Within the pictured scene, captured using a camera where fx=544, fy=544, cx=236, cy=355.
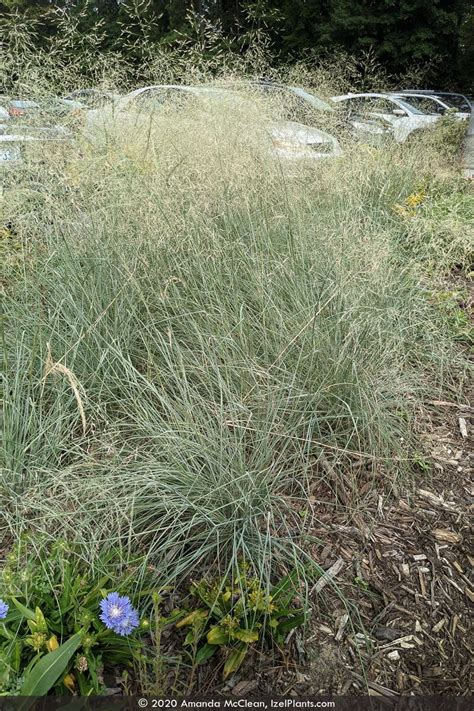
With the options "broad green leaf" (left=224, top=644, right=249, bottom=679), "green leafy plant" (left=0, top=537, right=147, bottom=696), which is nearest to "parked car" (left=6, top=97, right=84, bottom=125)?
"green leafy plant" (left=0, top=537, right=147, bottom=696)

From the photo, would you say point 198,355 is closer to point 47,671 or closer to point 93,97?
point 47,671

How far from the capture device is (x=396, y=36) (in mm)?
16766

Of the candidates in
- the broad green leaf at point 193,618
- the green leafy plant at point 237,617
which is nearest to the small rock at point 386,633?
the green leafy plant at point 237,617

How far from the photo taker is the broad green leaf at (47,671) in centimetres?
113

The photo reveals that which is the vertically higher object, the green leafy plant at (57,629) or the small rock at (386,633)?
the green leafy plant at (57,629)

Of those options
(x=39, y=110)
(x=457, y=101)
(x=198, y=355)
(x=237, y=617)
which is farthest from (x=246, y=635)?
(x=457, y=101)

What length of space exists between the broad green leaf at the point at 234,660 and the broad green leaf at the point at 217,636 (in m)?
0.04

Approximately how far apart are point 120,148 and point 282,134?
1.34 m

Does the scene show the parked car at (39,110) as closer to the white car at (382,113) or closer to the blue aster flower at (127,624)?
the blue aster flower at (127,624)

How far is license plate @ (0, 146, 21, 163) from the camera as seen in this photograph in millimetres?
2925

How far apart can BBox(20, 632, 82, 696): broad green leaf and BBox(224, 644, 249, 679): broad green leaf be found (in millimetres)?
357

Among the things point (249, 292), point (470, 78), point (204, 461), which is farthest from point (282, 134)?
point (470, 78)

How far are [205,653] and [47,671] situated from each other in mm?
369

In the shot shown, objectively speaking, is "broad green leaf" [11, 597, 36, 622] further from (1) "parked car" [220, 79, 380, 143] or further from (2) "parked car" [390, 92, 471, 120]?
(2) "parked car" [390, 92, 471, 120]
